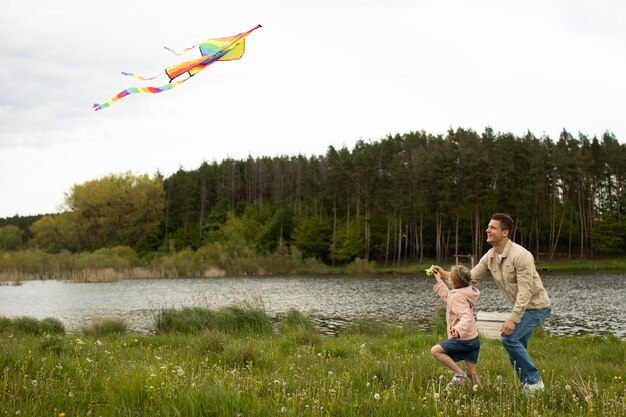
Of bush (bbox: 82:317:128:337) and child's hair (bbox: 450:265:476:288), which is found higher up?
child's hair (bbox: 450:265:476:288)

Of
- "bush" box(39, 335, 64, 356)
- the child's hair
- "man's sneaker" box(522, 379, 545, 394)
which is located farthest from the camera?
"bush" box(39, 335, 64, 356)

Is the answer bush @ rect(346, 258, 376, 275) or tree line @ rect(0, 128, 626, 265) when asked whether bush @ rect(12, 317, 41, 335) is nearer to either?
tree line @ rect(0, 128, 626, 265)

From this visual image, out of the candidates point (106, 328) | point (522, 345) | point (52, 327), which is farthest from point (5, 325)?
point (522, 345)

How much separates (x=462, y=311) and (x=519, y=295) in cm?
71

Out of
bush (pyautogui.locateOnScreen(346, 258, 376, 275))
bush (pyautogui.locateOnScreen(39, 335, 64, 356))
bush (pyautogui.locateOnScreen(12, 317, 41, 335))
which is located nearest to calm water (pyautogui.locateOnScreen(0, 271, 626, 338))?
bush (pyautogui.locateOnScreen(12, 317, 41, 335))

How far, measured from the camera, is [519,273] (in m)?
6.51

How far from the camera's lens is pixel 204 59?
902 cm

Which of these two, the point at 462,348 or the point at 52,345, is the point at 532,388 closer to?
the point at 462,348

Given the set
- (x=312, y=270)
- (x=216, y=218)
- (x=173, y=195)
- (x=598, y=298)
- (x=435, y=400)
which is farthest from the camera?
(x=173, y=195)

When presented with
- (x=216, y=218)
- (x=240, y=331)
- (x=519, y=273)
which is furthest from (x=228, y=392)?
(x=216, y=218)

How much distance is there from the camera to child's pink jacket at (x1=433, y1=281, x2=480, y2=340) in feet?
21.8

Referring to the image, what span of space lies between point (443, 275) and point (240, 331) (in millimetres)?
10211

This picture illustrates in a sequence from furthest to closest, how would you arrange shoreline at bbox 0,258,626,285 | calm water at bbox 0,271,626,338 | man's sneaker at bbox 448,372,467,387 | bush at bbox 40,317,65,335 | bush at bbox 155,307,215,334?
shoreline at bbox 0,258,626,285 < calm water at bbox 0,271,626,338 < bush at bbox 40,317,65,335 < bush at bbox 155,307,215,334 < man's sneaker at bbox 448,372,467,387

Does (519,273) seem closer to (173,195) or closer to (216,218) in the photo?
(216,218)
